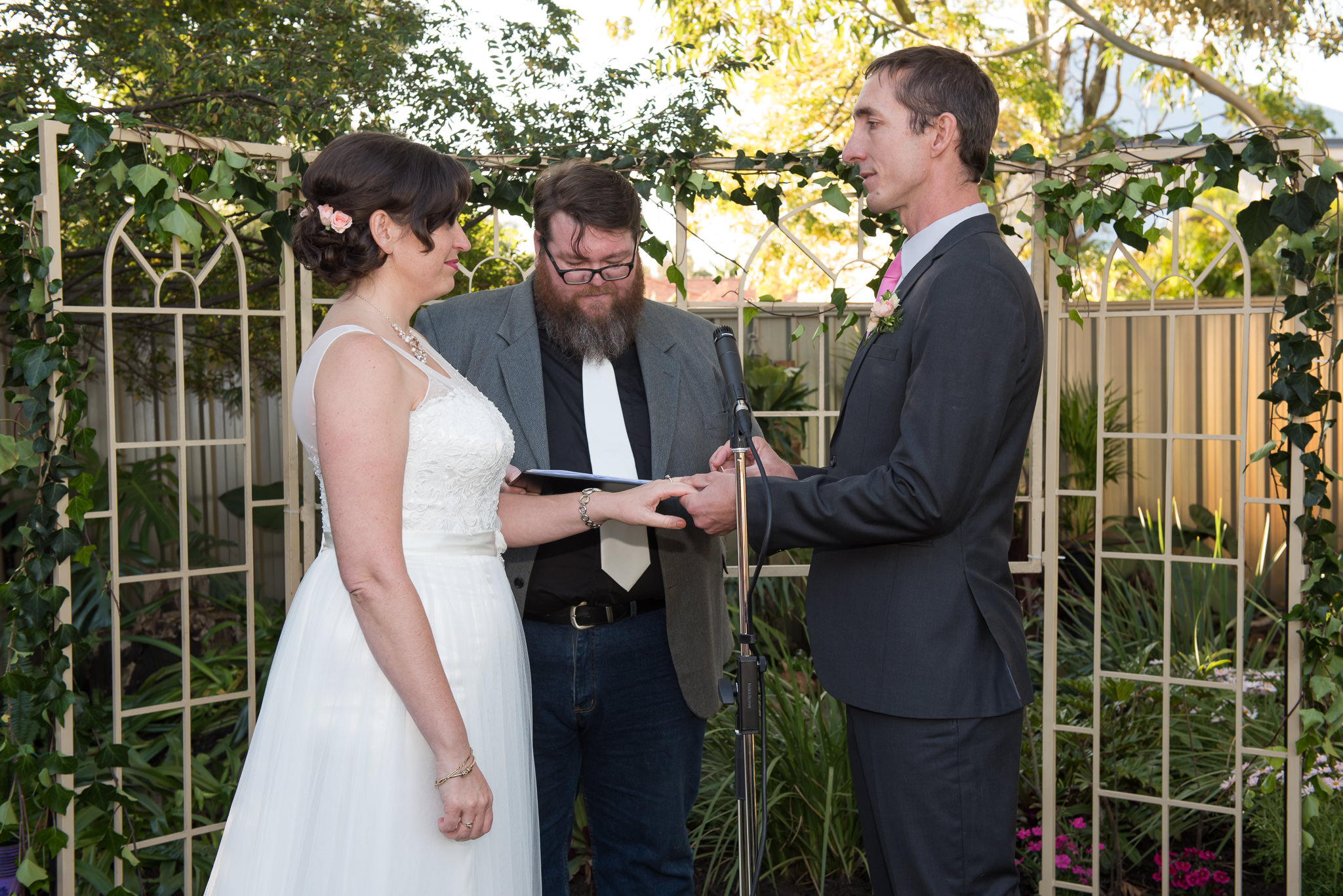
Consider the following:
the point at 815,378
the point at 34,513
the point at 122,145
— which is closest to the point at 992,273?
the point at 122,145

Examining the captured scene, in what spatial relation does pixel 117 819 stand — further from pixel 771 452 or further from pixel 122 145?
pixel 771 452

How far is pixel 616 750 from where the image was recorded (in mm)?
2646

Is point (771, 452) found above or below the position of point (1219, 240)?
below

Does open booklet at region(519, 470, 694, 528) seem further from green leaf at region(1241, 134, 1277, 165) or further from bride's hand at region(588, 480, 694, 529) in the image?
green leaf at region(1241, 134, 1277, 165)

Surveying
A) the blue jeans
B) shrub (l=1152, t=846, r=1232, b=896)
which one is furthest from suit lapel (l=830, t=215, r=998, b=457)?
shrub (l=1152, t=846, r=1232, b=896)

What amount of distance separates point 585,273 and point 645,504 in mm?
669

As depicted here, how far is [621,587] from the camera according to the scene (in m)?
2.57

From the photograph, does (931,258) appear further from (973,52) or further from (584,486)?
(973,52)

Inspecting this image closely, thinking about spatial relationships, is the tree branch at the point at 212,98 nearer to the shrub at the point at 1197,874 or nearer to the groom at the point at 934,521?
the groom at the point at 934,521

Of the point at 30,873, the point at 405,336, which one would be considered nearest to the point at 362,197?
the point at 405,336

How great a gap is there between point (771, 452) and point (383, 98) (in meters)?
3.85

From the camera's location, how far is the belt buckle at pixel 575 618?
256 cm

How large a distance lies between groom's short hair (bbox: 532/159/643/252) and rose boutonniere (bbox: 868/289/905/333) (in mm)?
778

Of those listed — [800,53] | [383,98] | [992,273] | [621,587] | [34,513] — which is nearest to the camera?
[992,273]
